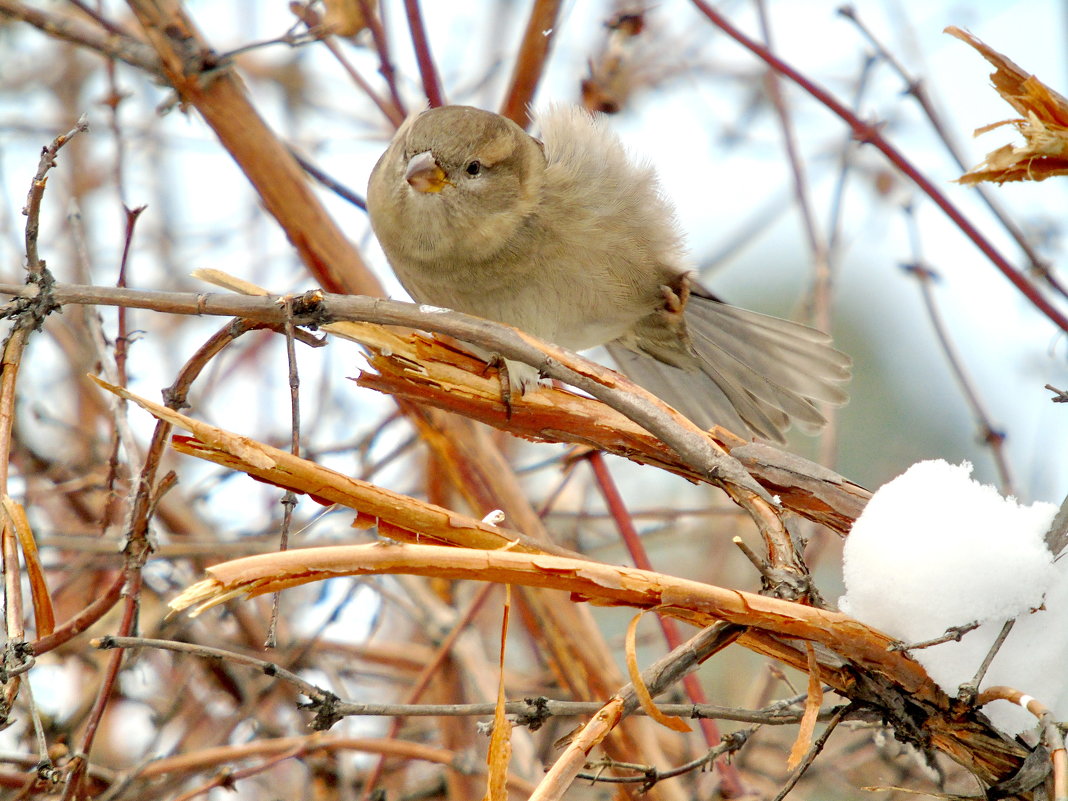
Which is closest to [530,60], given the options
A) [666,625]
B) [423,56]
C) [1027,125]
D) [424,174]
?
[423,56]

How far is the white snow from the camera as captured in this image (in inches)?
52.0

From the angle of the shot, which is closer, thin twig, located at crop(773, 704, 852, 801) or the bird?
thin twig, located at crop(773, 704, 852, 801)

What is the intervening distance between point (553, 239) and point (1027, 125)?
1.44m

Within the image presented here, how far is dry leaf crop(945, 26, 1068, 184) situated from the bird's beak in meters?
1.50

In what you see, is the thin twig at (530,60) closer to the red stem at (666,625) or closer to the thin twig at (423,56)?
the thin twig at (423,56)

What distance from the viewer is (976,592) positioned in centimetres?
133

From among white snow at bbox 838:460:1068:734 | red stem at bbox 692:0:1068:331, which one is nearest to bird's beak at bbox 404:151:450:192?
red stem at bbox 692:0:1068:331

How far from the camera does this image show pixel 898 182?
150 inches

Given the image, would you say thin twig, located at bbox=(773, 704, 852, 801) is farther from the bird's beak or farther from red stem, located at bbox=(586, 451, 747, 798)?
the bird's beak

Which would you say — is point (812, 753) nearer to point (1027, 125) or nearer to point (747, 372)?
point (1027, 125)

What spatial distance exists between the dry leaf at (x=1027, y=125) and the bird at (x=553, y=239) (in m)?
1.36

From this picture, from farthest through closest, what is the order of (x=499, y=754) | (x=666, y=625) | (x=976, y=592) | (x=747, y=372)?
(x=747, y=372)
(x=666, y=625)
(x=976, y=592)
(x=499, y=754)

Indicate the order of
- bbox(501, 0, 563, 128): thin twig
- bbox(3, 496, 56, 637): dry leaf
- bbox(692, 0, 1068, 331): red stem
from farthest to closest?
bbox(501, 0, 563, 128): thin twig
bbox(692, 0, 1068, 331): red stem
bbox(3, 496, 56, 637): dry leaf

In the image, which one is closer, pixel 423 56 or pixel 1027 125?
pixel 1027 125
